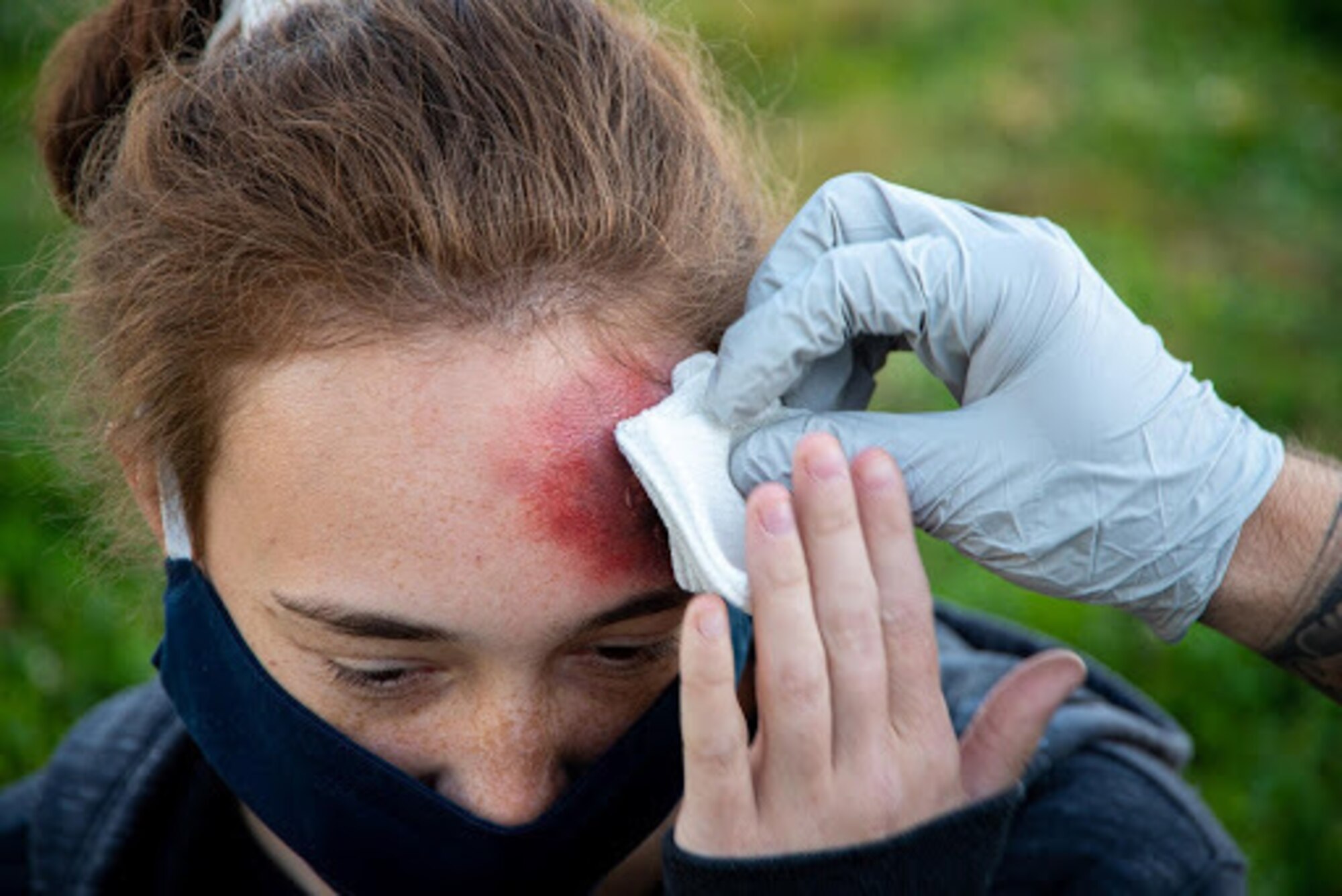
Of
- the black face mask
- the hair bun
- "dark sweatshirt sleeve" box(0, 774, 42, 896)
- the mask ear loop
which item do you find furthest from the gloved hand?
"dark sweatshirt sleeve" box(0, 774, 42, 896)

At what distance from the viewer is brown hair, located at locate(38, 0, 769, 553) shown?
1.86 metres

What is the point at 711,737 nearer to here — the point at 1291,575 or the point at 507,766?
the point at 507,766

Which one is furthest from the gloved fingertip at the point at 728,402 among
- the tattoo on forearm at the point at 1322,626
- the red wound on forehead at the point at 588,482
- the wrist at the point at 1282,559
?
the tattoo on forearm at the point at 1322,626

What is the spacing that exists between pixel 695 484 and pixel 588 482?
15 centimetres

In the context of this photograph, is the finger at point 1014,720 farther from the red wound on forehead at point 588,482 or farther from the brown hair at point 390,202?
the brown hair at point 390,202

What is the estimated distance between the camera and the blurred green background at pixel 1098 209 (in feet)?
11.3

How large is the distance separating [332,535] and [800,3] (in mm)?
5873

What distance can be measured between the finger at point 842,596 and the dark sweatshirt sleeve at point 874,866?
0.38ft

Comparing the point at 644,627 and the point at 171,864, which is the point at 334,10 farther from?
the point at 171,864

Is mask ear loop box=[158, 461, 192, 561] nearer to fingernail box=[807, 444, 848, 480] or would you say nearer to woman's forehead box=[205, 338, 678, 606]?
woman's forehead box=[205, 338, 678, 606]

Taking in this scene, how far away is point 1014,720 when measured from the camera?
196 centimetres

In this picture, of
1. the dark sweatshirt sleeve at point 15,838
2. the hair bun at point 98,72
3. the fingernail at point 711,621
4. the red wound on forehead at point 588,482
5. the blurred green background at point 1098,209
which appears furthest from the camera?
the blurred green background at point 1098,209

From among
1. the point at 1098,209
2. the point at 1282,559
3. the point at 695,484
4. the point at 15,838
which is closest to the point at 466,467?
the point at 695,484

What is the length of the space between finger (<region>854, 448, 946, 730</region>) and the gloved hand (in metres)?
0.10
